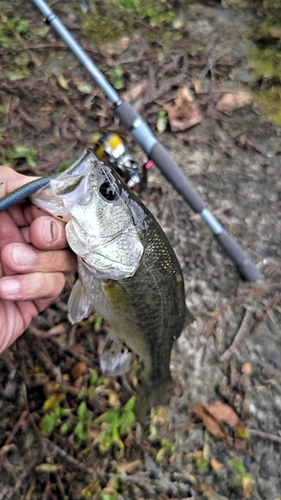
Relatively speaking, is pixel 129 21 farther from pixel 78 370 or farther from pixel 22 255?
pixel 78 370

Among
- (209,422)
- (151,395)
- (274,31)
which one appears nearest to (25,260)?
(151,395)

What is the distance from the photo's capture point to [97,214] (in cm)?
186

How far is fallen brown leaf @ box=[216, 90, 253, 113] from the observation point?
4141 millimetres

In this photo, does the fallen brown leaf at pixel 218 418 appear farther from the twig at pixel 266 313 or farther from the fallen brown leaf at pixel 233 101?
the fallen brown leaf at pixel 233 101

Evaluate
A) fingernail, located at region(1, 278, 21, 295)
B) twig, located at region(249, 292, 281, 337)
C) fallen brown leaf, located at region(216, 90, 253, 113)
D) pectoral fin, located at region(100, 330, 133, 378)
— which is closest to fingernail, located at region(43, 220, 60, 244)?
fingernail, located at region(1, 278, 21, 295)

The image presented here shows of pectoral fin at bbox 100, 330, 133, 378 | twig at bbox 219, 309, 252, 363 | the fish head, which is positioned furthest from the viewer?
twig at bbox 219, 309, 252, 363

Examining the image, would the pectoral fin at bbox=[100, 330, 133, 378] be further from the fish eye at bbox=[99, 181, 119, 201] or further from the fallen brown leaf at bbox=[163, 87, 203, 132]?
the fallen brown leaf at bbox=[163, 87, 203, 132]

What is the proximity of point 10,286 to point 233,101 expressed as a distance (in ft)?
10.7

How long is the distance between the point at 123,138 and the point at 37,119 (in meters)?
0.81

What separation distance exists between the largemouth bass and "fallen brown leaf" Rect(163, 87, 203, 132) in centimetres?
216

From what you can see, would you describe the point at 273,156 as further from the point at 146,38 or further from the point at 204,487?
the point at 204,487

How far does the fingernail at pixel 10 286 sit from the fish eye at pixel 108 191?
59 cm

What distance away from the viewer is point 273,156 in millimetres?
3938

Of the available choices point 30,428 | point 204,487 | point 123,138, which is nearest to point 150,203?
point 123,138
